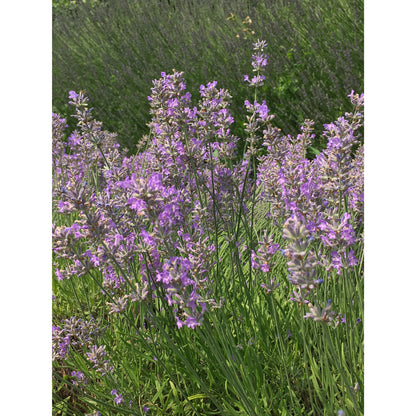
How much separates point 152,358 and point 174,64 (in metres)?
3.12

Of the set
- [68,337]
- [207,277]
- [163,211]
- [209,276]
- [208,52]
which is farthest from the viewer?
[208,52]

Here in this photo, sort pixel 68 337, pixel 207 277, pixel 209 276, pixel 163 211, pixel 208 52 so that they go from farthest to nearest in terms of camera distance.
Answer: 1. pixel 208 52
2. pixel 68 337
3. pixel 209 276
4. pixel 207 277
5. pixel 163 211

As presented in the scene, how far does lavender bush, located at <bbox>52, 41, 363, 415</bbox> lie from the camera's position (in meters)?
1.04

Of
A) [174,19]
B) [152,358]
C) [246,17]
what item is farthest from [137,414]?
[174,19]

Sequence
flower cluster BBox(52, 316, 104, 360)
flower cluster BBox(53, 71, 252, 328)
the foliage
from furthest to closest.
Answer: the foliage < flower cluster BBox(52, 316, 104, 360) < flower cluster BBox(53, 71, 252, 328)

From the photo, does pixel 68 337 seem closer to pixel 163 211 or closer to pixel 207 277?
pixel 207 277

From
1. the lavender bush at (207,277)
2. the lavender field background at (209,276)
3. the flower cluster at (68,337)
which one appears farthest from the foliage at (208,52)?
the flower cluster at (68,337)

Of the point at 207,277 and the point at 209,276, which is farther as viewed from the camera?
the point at 209,276

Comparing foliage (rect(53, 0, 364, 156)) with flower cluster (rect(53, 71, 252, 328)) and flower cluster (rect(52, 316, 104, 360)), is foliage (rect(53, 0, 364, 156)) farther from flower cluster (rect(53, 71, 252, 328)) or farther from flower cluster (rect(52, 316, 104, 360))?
flower cluster (rect(52, 316, 104, 360))

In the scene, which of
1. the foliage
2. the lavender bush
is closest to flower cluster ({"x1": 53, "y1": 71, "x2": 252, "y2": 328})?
the lavender bush

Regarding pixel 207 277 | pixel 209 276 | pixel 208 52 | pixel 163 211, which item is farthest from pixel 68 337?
pixel 208 52

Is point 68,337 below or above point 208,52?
below

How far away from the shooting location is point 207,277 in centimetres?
107

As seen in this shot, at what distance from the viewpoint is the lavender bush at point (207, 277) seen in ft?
3.42
